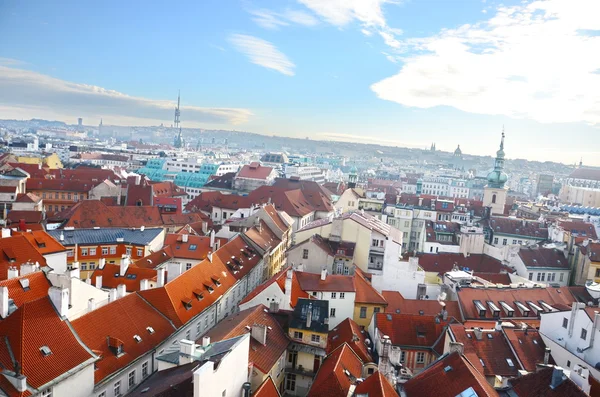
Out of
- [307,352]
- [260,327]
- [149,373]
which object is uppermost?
[260,327]

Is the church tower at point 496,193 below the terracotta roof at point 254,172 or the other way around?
the other way around

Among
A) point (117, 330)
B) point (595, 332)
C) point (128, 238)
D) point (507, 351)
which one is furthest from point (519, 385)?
point (128, 238)

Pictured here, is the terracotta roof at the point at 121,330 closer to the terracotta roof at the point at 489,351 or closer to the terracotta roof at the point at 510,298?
the terracotta roof at the point at 489,351

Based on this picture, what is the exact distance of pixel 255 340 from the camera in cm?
2866

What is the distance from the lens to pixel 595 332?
31.9m

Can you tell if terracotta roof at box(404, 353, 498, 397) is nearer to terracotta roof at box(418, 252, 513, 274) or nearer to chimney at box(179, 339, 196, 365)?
chimney at box(179, 339, 196, 365)

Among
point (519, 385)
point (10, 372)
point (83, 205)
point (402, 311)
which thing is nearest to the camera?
point (10, 372)

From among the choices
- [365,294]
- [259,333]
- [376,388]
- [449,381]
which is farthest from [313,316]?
[449,381]

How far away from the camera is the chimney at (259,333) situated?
93.5ft

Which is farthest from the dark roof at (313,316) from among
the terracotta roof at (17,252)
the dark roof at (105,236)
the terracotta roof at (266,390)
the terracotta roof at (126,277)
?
the dark roof at (105,236)

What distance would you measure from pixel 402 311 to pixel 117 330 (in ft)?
76.8

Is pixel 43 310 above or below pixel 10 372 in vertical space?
above

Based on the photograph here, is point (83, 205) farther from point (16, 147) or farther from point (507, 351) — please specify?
point (16, 147)

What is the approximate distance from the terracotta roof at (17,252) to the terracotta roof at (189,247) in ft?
45.6
